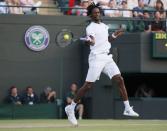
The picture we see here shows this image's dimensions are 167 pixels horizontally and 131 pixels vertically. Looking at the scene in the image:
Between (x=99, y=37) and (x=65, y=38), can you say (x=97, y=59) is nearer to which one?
(x=99, y=37)

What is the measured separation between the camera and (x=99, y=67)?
42.5ft

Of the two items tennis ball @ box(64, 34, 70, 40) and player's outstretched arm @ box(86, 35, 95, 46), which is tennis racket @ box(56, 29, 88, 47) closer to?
tennis ball @ box(64, 34, 70, 40)

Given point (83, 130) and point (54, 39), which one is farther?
point (54, 39)

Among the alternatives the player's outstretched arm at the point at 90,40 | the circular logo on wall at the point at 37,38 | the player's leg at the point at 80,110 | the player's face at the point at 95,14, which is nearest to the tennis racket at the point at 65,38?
the circular logo on wall at the point at 37,38

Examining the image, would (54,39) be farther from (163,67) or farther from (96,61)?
(96,61)

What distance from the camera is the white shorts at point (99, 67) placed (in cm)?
1292

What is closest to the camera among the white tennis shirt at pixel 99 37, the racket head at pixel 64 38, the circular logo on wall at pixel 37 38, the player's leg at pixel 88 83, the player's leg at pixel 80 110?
the player's leg at pixel 88 83

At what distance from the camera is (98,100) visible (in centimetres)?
2073

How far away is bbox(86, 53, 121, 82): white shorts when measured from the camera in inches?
509

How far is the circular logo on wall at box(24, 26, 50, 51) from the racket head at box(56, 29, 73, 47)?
36cm

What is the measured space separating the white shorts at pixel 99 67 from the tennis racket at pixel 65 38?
8092 mm

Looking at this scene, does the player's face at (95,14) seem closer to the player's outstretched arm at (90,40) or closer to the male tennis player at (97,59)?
the male tennis player at (97,59)

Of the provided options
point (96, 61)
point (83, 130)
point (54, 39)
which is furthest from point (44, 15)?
point (83, 130)

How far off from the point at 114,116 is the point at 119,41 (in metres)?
2.29
